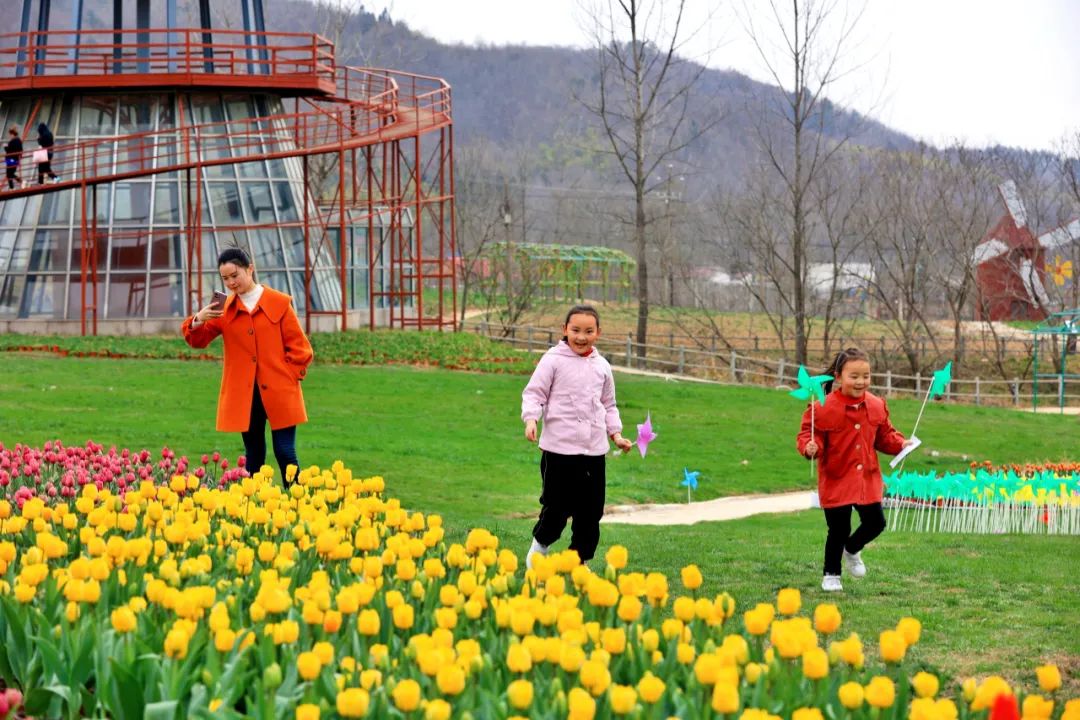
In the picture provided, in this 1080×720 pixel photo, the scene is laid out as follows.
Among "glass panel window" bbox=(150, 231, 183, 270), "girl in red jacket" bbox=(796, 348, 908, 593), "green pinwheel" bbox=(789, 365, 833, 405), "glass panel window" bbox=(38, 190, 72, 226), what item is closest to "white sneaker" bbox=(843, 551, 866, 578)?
"girl in red jacket" bbox=(796, 348, 908, 593)

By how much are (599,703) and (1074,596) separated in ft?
17.5

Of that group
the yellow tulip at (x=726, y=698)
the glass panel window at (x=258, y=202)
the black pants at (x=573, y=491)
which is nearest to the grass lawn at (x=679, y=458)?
the black pants at (x=573, y=491)

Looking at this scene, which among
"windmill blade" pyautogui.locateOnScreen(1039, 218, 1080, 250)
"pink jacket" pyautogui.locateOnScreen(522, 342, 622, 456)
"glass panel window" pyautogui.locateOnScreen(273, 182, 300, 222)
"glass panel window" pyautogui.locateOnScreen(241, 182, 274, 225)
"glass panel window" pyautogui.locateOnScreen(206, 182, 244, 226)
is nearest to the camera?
"pink jacket" pyautogui.locateOnScreen(522, 342, 622, 456)

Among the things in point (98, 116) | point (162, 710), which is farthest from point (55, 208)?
point (162, 710)

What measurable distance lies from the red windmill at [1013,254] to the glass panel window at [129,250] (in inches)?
1447

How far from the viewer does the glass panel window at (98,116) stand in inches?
1326

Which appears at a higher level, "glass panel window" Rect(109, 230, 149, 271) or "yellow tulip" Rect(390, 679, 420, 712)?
"glass panel window" Rect(109, 230, 149, 271)

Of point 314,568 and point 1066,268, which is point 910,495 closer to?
point 314,568

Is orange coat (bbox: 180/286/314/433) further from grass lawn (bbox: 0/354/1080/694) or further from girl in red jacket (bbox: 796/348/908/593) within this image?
girl in red jacket (bbox: 796/348/908/593)

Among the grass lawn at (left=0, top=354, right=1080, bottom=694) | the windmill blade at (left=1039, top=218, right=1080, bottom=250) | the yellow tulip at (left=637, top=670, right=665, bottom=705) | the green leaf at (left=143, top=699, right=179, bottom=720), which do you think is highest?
the windmill blade at (left=1039, top=218, right=1080, bottom=250)

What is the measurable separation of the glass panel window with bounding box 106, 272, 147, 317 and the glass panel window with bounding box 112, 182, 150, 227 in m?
1.28

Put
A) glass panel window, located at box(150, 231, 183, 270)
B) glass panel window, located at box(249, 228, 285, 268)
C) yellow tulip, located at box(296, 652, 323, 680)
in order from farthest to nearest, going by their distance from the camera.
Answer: glass panel window, located at box(249, 228, 285, 268) → glass panel window, located at box(150, 231, 183, 270) → yellow tulip, located at box(296, 652, 323, 680)

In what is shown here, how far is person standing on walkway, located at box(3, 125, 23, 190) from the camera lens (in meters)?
31.5

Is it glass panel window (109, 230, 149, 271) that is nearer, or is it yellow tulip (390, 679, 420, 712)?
yellow tulip (390, 679, 420, 712)
